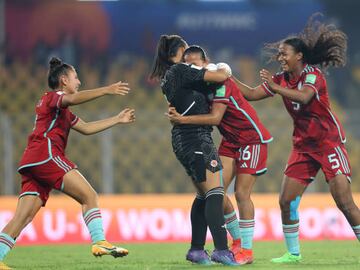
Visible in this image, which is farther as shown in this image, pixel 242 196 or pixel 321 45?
pixel 321 45

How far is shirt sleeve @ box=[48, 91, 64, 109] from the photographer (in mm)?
8500

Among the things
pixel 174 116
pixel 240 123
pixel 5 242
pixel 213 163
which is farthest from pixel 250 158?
pixel 5 242

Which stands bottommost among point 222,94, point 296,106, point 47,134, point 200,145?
point 200,145

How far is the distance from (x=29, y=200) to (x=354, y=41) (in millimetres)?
10585

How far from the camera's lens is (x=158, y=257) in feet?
33.8

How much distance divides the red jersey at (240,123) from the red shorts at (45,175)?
5.14 ft

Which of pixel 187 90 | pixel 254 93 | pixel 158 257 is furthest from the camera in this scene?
pixel 158 257

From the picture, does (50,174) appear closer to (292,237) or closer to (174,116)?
(174,116)

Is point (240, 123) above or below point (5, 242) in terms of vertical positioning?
above

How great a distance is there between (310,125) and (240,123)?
669 mm

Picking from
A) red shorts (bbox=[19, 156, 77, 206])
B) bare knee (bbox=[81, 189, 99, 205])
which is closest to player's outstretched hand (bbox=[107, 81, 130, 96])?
red shorts (bbox=[19, 156, 77, 206])

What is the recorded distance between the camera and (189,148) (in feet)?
28.4

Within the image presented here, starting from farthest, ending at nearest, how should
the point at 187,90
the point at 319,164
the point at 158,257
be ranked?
the point at 158,257 → the point at 319,164 → the point at 187,90

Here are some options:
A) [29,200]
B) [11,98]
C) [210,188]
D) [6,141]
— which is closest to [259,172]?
[210,188]
